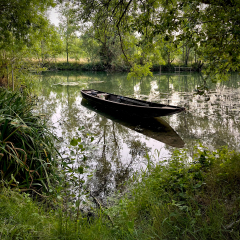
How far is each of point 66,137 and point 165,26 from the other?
4741 millimetres

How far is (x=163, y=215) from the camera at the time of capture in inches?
91.5

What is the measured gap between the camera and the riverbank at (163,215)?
6.41ft

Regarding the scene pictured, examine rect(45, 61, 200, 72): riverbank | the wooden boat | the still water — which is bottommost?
the still water

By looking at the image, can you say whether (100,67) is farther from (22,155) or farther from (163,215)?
(163,215)

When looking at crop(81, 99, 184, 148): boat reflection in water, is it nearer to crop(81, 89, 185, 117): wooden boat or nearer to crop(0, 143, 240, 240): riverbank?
crop(81, 89, 185, 117): wooden boat

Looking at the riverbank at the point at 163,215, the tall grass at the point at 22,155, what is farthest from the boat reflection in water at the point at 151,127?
the tall grass at the point at 22,155

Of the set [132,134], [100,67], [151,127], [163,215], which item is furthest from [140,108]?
[100,67]

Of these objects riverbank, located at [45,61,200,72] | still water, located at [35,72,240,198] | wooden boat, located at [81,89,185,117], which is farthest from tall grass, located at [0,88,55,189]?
riverbank, located at [45,61,200,72]

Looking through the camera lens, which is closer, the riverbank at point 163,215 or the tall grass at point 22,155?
the riverbank at point 163,215

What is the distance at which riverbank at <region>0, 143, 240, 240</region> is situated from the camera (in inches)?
77.0

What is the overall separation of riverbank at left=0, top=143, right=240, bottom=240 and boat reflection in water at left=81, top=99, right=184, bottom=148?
311 centimetres

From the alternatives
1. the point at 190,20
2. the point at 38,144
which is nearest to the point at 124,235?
the point at 38,144

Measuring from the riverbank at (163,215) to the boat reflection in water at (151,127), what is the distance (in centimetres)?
311

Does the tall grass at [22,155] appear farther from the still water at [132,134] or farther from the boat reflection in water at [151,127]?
the boat reflection in water at [151,127]
